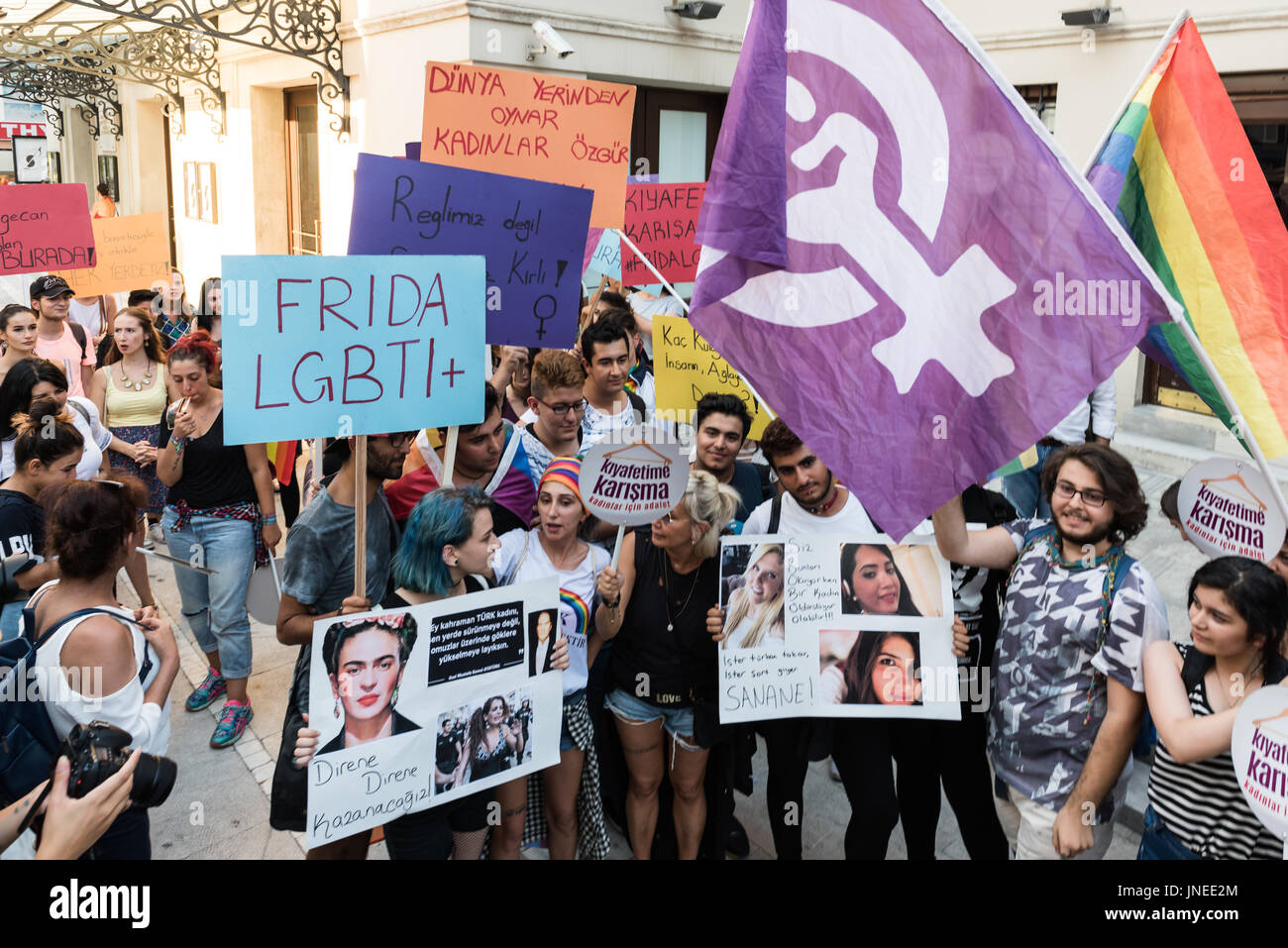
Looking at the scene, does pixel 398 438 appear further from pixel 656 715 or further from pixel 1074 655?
pixel 1074 655

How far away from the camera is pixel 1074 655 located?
9.18 feet

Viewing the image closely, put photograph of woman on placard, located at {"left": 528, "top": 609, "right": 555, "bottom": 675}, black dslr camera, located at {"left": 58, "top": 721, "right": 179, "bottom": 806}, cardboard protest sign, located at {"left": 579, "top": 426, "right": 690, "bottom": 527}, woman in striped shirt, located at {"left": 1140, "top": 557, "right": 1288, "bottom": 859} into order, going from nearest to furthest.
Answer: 1. black dslr camera, located at {"left": 58, "top": 721, "right": 179, "bottom": 806}
2. woman in striped shirt, located at {"left": 1140, "top": 557, "right": 1288, "bottom": 859}
3. photograph of woman on placard, located at {"left": 528, "top": 609, "right": 555, "bottom": 675}
4. cardboard protest sign, located at {"left": 579, "top": 426, "right": 690, "bottom": 527}

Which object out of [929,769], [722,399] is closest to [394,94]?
[722,399]

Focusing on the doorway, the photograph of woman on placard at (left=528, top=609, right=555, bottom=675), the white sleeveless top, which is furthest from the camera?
the doorway

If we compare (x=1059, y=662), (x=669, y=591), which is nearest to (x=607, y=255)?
(x=669, y=591)

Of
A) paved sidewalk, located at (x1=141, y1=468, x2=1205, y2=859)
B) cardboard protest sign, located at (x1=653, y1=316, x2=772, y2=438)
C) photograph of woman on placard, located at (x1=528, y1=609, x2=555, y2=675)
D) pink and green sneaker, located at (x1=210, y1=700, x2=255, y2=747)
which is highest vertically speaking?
cardboard protest sign, located at (x1=653, y1=316, x2=772, y2=438)

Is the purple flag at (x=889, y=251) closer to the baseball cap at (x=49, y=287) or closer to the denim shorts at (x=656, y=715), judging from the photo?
the denim shorts at (x=656, y=715)

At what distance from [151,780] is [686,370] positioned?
2917mm

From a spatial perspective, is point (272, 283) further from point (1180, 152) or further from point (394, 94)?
point (394, 94)

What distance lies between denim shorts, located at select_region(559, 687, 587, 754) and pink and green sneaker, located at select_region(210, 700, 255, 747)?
6.73ft

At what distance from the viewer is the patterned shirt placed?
2.70 m

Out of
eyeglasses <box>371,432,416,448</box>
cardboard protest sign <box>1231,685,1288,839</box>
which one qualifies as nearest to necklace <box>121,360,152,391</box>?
eyeglasses <box>371,432,416,448</box>

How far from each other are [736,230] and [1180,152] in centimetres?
155

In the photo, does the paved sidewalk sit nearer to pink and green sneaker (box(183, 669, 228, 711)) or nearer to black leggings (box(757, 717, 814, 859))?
pink and green sneaker (box(183, 669, 228, 711))
